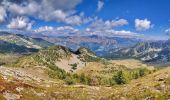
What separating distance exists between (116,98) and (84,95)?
716 inches

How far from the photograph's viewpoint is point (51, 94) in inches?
4427

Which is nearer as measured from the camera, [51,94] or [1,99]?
[1,99]

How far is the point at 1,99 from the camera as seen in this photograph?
88.9 m

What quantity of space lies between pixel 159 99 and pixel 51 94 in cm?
4620

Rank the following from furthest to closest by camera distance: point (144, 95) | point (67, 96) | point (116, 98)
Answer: point (67, 96) < point (116, 98) < point (144, 95)

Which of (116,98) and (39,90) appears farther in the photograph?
(39,90)

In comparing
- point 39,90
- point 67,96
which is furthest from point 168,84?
point 39,90

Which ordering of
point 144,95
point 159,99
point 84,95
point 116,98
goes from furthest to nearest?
point 84,95 → point 116,98 → point 144,95 → point 159,99

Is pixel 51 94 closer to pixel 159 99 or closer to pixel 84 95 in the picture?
pixel 84 95

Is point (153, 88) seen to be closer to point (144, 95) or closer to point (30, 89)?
point (144, 95)

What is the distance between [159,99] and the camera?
8144cm

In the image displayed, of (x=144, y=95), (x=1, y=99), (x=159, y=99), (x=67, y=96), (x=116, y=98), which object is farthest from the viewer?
(x=67, y=96)

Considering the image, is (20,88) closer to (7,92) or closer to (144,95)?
(7,92)

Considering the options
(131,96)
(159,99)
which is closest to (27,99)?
(131,96)
